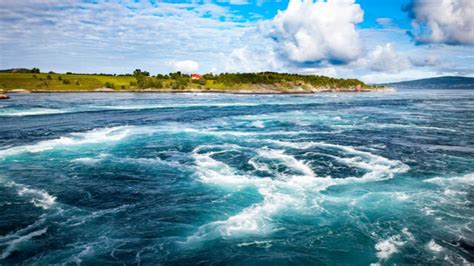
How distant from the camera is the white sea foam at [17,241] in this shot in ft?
64.5

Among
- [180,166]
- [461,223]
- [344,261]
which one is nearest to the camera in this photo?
[344,261]

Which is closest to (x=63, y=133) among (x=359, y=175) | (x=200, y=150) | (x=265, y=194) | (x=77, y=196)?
(x=200, y=150)

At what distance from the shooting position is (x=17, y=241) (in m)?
21.1

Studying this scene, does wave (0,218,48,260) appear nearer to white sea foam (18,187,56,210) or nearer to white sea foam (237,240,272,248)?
white sea foam (18,187,56,210)

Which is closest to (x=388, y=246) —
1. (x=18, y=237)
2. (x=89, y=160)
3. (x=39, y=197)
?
(x=18, y=237)

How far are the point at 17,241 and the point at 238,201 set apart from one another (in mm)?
14066

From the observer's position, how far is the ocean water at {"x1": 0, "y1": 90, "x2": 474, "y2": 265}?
66.0ft

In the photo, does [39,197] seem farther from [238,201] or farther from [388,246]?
[388,246]

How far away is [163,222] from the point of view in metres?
24.1

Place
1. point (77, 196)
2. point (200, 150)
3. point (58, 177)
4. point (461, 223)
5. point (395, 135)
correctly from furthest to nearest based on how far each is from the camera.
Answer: point (395, 135) → point (200, 150) → point (58, 177) → point (77, 196) → point (461, 223)

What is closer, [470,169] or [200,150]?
[470,169]

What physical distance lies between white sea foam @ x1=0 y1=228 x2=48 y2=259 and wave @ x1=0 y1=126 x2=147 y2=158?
24473 mm

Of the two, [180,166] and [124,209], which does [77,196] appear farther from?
[180,166]

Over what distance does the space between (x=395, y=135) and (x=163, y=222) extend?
43.2 metres
